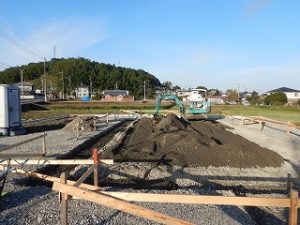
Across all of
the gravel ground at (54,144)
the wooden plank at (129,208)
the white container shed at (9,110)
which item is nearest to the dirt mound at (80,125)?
the gravel ground at (54,144)

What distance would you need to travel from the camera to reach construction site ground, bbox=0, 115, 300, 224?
648 centimetres

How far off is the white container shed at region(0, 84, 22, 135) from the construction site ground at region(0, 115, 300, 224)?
4.74 feet

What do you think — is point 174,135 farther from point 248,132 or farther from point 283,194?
point 248,132

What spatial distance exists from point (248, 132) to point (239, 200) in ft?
64.0

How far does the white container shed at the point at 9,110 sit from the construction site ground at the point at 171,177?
4.74ft

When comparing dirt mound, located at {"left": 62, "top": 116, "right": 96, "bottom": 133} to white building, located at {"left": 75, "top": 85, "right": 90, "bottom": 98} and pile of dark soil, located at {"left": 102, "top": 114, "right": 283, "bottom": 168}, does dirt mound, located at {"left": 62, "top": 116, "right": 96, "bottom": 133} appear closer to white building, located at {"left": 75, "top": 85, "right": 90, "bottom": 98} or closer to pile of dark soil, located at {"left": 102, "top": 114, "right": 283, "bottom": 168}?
pile of dark soil, located at {"left": 102, "top": 114, "right": 283, "bottom": 168}

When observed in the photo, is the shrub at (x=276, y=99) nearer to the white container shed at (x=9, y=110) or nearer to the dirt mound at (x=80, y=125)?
Answer: the dirt mound at (x=80, y=125)

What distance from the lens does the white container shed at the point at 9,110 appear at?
18.7 metres

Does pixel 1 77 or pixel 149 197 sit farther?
pixel 1 77

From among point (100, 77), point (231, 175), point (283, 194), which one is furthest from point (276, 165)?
point (100, 77)

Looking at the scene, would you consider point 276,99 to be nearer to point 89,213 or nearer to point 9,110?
point 9,110

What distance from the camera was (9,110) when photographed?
18812 mm

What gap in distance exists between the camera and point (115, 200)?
3863 mm

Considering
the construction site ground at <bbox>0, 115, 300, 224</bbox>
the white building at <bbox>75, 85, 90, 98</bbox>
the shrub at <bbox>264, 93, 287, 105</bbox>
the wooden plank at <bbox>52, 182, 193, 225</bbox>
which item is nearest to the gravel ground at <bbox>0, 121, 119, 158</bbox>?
the construction site ground at <bbox>0, 115, 300, 224</bbox>
